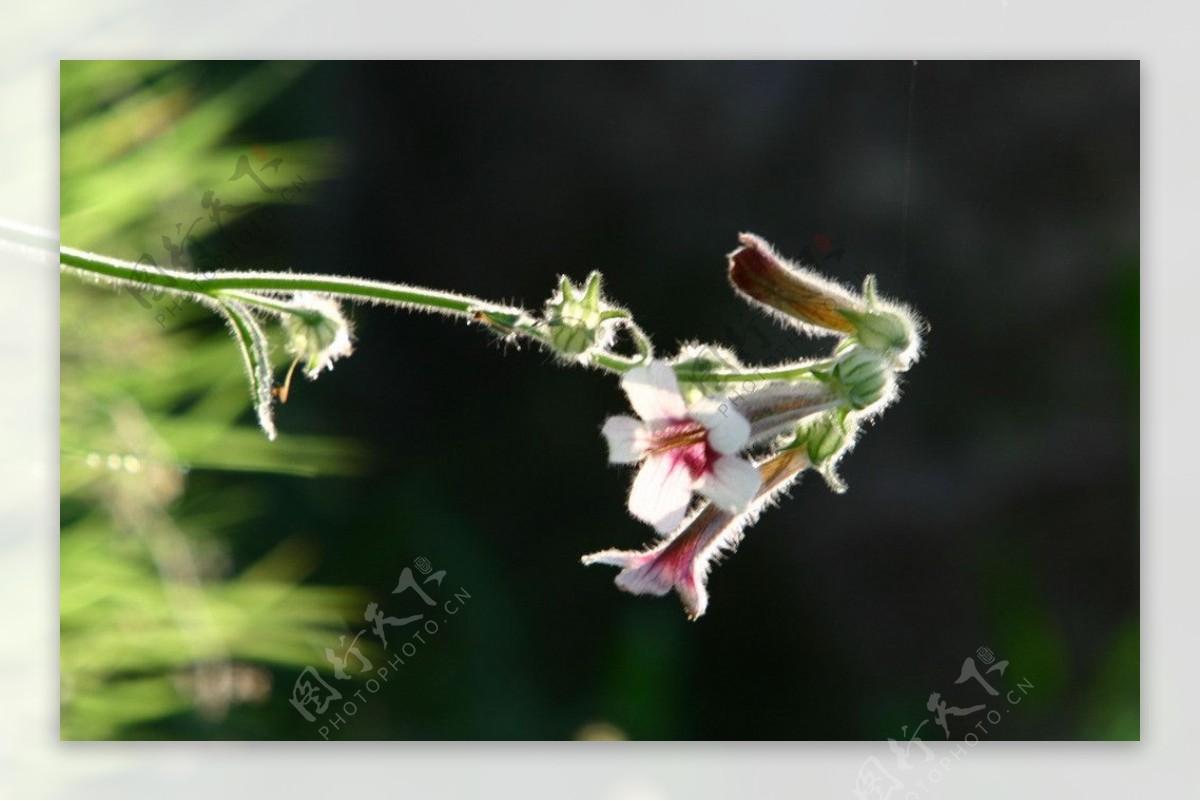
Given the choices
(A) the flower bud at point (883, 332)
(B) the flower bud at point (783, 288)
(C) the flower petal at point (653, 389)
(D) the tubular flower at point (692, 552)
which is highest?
(B) the flower bud at point (783, 288)

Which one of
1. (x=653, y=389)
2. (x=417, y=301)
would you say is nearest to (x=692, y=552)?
(x=653, y=389)

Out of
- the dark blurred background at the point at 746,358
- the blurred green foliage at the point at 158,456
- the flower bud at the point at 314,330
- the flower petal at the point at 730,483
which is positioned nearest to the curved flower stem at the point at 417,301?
the flower bud at the point at 314,330

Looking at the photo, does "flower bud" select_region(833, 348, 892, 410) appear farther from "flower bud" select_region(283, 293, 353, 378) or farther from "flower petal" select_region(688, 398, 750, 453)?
"flower bud" select_region(283, 293, 353, 378)

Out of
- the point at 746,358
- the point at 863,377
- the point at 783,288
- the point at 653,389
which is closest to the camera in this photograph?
the point at 653,389

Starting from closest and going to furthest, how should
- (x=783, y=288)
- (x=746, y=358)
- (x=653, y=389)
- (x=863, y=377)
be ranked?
(x=653, y=389) < (x=863, y=377) < (x=783, y=288) < (x=746, y=358)

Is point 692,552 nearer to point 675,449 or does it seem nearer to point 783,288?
point 675,449

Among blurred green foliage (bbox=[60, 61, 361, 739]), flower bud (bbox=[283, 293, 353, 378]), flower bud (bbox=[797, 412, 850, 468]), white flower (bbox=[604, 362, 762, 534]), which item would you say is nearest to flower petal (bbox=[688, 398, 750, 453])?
white flower (bbox=[604, 362, 762, 534])

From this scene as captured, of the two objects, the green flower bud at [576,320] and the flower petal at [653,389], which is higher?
the green flower bud at [576,320]

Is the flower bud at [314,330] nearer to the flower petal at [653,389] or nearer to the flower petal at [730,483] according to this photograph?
the flower petal at [653,389]
